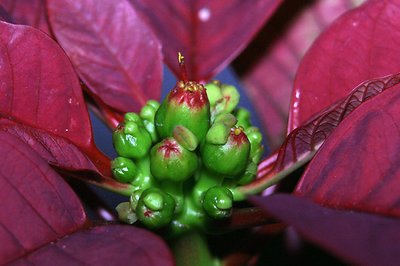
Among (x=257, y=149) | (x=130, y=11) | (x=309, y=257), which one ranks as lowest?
(x=309, y=257)

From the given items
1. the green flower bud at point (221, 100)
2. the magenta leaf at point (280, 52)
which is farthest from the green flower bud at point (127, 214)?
the magenta leaf at point (280, 52)

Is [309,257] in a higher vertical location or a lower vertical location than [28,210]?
lower

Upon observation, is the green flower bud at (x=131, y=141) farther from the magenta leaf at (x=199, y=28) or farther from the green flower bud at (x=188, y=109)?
the magenta leaf at (x=199, y=28)

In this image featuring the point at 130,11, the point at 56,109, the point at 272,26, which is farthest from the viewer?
the point at 272,26

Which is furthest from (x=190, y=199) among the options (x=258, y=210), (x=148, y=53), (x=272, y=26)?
(x=272, y=26)

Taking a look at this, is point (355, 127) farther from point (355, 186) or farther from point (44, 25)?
point (44, 25)

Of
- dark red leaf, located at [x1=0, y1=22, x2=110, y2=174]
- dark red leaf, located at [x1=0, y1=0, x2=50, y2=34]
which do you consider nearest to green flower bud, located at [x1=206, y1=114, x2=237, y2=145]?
dark red leaf, located at [x1=0, y1=22, x2=110, y2=174]

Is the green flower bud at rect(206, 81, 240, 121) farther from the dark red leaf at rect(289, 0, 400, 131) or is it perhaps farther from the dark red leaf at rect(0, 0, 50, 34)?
the dark red leaf at rect(0, 0, 50, 34)
